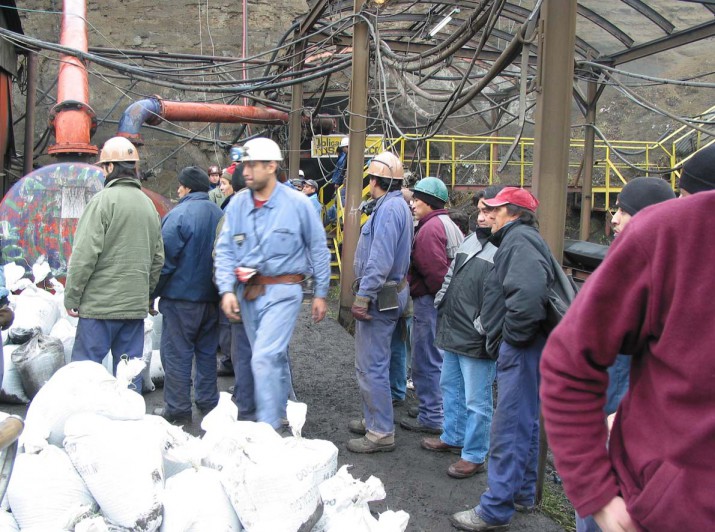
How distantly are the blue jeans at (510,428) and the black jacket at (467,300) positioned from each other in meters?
0.55

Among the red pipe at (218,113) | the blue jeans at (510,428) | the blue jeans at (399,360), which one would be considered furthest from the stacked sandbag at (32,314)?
the red pipe at (218,113)

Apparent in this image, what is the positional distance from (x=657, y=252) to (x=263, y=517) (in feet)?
7.15

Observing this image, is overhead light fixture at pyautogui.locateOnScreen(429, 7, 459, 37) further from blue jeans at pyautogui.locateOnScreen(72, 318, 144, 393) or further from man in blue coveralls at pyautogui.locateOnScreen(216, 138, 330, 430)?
blue jeans at pyautogui.locateOnScreen(72, 318, 144, 393)

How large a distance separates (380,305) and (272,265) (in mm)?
956

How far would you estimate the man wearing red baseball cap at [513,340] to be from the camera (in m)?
3.80

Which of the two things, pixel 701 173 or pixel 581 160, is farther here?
pixel 581 160

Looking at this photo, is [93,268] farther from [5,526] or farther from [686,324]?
[686,324]

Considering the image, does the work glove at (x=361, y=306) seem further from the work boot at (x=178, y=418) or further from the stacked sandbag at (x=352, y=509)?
the stacked sandbag at (x=352, y=509)

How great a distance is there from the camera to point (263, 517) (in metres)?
3.08

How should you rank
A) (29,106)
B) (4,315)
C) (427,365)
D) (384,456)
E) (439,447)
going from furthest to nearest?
(29,106), (427,365), (439,447), (384,456), (4,315)

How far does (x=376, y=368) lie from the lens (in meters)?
5.22

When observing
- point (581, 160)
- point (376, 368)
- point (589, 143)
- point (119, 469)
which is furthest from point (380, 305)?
point (581, 160)

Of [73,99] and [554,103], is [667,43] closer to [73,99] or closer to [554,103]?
[554,103]

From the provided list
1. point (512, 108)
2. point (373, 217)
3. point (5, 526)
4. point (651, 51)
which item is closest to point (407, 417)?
point (373, 217)
